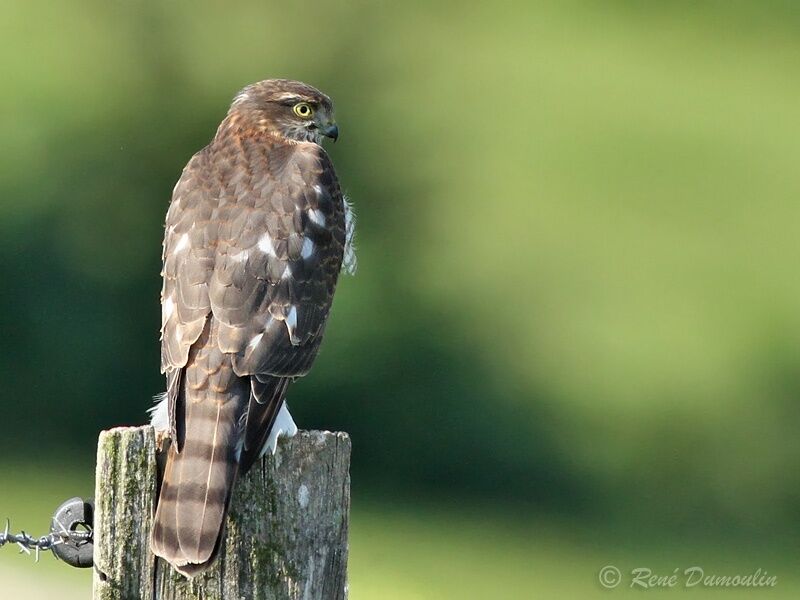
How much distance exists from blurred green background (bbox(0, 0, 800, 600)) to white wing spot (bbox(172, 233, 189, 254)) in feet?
18.3

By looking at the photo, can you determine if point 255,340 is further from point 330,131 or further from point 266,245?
point 330,131

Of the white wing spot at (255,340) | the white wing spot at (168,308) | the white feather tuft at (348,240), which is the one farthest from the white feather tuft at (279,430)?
the white feather tuft at (348,240)

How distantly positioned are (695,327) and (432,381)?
7.56ft

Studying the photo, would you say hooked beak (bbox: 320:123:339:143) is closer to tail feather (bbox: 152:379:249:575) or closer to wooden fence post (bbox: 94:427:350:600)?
tail feather (bbox: 152:379:249:575)

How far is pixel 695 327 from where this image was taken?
489 inches

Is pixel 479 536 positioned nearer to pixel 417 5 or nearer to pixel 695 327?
pixel 695 327

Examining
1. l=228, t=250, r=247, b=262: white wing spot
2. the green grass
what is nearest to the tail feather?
l=228, t=250, r=247, b=262: white wing spot

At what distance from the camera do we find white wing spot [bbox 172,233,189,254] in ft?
12.8

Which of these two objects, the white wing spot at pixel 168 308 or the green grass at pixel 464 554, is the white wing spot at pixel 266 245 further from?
the green grass at pixel 464 554

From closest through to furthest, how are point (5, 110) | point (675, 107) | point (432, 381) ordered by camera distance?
point (432, 381), point (5, 110), point (675, 107)

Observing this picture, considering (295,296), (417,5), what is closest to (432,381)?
(417,5)

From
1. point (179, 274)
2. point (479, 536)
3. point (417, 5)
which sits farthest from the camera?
point (417, 5)

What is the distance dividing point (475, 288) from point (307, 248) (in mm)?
8572

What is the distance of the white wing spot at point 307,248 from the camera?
400 centimetres
